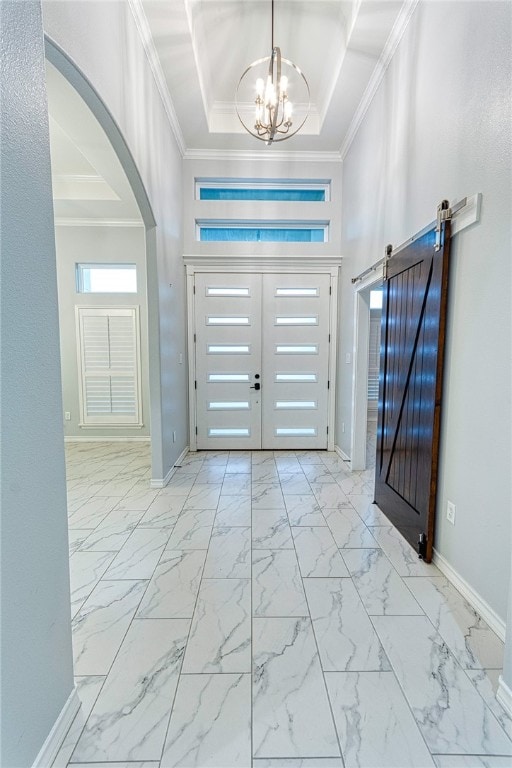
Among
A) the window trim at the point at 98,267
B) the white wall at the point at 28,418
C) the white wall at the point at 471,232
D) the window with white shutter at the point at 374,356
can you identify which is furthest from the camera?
the window with white shutter at the point at 374,356

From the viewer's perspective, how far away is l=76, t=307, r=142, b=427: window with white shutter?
4832 millimetres

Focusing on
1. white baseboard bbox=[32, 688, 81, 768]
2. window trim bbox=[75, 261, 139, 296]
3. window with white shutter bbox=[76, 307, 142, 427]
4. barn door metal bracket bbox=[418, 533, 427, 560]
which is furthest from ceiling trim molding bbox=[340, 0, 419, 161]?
white baseboard bbox=[32, 688, 81, 768]

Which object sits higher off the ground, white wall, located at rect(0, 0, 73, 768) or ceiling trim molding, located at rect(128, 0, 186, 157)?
ceiling trim molding, located at rect(128, 0, 186, 157)

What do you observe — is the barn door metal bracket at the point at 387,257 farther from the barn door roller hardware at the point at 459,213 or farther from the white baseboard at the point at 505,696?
the white baseboard at the point at 505,696

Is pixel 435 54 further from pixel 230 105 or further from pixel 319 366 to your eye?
pixel 319 366

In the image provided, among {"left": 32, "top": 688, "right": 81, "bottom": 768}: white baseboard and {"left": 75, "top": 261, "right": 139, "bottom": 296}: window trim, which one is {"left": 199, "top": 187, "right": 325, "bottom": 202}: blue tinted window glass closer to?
{"left": 75, "top": 261, "right": 139, "bottom": 296}: window trim

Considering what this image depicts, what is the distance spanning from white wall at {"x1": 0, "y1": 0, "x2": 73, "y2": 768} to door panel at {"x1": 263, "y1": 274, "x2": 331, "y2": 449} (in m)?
3.41

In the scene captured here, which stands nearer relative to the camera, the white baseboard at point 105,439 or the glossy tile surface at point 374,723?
the glossy tile surface at point 374,723

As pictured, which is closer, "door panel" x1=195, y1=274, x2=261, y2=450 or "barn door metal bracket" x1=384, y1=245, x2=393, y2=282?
"barn door metal bracket" x1=384, y1=245, x2=393, y2=282

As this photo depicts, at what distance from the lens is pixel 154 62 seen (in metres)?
2.77

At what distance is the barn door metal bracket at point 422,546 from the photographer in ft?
6.91

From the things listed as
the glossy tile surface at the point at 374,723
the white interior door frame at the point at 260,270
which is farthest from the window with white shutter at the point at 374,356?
the glossy tile surface at the point at 374,723

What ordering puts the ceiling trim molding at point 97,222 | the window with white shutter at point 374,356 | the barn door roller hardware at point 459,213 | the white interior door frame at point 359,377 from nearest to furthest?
the barn door roller hardware at point 459,213 < the white interior door frame at point 359,377 < the ceiling trim molding at point 97,222 < the window with white shutter at point 374,356

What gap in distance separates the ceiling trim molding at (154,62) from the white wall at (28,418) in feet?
6.77
